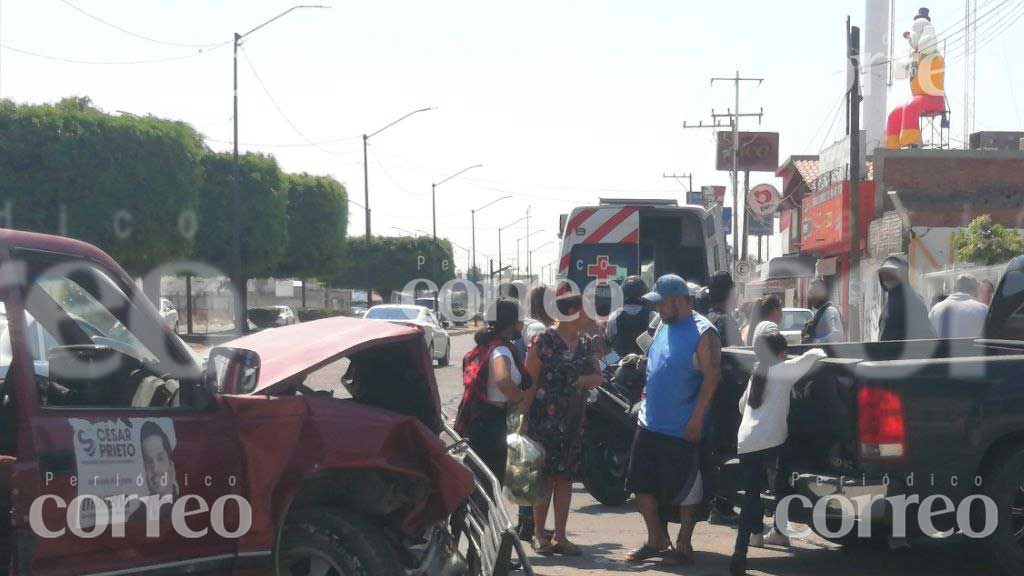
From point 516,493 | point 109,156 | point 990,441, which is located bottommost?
point 516,493

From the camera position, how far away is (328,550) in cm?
485

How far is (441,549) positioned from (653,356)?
238cm

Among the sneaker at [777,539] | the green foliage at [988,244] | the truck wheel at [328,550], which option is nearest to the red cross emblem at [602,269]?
the sneaker at [777,539]

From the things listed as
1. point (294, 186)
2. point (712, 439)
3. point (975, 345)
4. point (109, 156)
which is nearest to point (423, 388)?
point (712, 439)

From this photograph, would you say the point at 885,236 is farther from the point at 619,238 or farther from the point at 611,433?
the point at 611,433

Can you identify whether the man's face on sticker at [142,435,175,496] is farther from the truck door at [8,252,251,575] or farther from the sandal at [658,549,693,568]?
the sandal at [658,549,693,568]

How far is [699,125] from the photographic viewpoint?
57.3 metres

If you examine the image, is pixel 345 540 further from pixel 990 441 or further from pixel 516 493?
pixel 990 441

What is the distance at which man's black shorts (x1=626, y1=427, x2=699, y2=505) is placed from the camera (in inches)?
281

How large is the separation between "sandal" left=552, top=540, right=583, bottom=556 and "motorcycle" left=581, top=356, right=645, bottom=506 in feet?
4.99

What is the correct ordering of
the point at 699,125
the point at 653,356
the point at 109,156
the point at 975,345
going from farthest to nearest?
the point at 699,125 → the point at 109,156 → the point at 975,345 → the point at 653,356

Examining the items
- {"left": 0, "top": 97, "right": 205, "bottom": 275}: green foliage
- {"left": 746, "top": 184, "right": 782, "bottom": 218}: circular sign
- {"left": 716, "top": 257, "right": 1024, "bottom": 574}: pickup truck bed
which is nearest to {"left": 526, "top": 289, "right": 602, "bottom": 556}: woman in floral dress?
{"left": 716, "top": 257, "right": 1024, "bottom": 574}: pickup truck bed

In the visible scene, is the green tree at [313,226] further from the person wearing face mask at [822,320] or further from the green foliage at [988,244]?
the person wearing face mask at [822,320]

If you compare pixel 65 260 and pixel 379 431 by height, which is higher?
pixel 65 260
